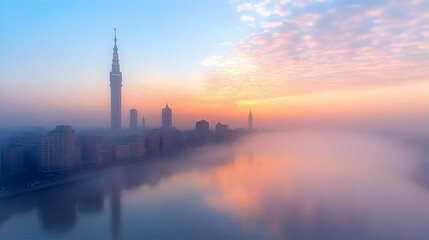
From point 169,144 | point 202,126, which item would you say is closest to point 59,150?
point 169,144

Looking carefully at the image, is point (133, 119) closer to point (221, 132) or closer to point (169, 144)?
point (169, 144)

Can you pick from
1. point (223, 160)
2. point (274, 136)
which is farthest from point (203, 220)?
point (274, 136)

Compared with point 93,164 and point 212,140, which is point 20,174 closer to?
point 93,164

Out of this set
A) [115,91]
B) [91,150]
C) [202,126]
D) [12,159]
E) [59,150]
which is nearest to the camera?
[12,159]

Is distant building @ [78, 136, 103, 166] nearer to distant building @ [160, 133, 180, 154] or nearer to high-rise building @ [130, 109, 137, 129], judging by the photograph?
high-rise building @ [130, 109, 137, 129]

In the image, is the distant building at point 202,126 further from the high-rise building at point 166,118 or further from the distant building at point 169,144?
the distant building at point 169,144

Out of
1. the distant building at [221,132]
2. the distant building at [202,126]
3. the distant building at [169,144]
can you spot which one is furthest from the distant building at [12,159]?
the distant building at [221,132]

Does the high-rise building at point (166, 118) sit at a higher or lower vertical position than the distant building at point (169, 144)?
higher
